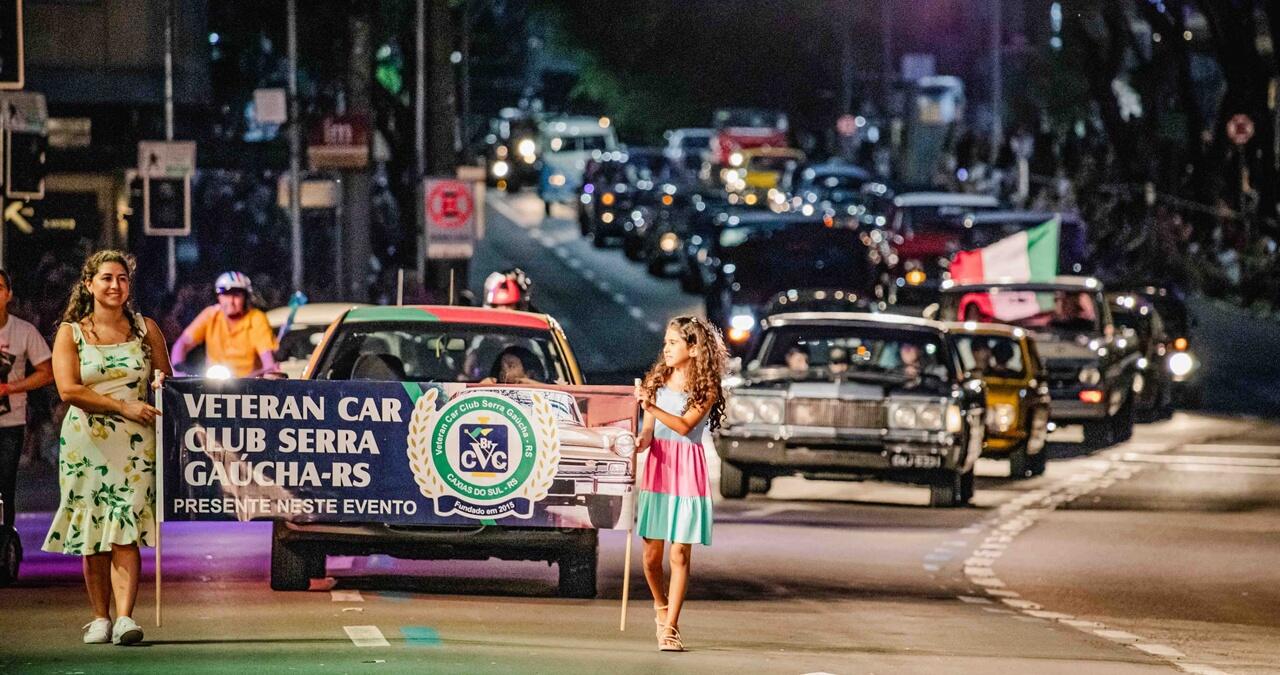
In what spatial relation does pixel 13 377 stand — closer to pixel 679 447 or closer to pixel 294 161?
pixel 679 447

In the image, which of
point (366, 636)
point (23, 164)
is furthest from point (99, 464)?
point (23, 164)

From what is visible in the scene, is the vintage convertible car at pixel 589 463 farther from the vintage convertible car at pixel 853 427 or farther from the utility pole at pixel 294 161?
the utility pole at pixel 294 161

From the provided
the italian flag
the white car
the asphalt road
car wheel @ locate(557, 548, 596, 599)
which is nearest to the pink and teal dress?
the asphalt road

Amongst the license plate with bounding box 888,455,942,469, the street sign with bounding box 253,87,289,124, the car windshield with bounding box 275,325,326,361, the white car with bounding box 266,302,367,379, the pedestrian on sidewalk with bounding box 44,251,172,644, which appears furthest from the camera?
the street sign with bounding box 253,87,289,124

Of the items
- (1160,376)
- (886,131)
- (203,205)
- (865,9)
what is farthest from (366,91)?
(865,9)

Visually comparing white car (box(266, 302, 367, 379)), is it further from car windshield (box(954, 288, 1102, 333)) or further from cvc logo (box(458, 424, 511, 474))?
car windshield (box(954, 288, 1102, 333))

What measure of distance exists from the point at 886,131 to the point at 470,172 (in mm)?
56929

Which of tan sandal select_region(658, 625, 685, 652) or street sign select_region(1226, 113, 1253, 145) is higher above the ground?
street sign select_region(1226, 113, 1253, 145)

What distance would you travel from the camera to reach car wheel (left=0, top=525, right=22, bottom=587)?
46.3ft

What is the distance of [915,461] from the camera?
21047 mm

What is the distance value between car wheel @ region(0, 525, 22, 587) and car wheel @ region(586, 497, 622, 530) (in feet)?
10.2

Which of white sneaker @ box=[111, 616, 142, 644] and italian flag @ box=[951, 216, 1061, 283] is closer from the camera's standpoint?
white sneaker @ box=[111, 616, 142, 644]

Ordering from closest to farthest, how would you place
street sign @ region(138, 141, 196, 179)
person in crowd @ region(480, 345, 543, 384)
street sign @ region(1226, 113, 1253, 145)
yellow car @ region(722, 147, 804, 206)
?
1. person in crowd @ region(480, 345, 543, 384)
2. street sign @ region(138, 141, 196, 179)
3. street sign @ region(1226, 113, 1253, 145)
4. yellow car @ region(722, 147, 804, 206)

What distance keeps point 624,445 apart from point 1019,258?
67.9ft
